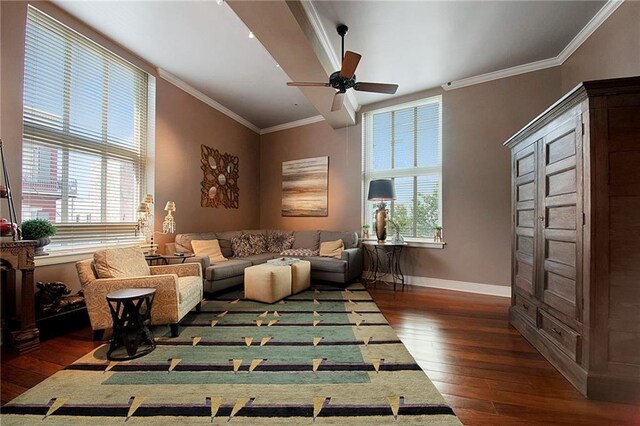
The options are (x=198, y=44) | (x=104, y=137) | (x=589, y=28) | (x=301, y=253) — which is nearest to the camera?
(x=589, y=28)

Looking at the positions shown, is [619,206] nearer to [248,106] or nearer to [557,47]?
[557,47]

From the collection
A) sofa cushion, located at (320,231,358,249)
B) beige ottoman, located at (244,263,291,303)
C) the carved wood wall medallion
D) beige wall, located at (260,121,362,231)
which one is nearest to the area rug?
beige ottoman, located at (244,263,291,303)

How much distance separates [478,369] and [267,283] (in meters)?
2.30

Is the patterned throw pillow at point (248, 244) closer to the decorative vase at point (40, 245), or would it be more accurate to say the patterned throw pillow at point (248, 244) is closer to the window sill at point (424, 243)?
the window sill at point (424, 243)

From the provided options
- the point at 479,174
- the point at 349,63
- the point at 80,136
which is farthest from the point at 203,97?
the point at 479,174

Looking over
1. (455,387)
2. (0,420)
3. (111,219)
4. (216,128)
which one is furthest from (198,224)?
(455,387)

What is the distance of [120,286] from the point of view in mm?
2301

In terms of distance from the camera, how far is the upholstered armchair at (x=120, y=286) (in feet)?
7.50

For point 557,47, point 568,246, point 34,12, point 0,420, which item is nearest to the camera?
point 0,420

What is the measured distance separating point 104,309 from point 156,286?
1.48 feet

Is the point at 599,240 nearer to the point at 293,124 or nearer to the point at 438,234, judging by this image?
the point at 438,234

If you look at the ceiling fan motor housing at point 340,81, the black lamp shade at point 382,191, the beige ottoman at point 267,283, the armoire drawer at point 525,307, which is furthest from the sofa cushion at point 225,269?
the armoire drawer at point 525,307

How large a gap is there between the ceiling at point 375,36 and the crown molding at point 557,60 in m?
0.07

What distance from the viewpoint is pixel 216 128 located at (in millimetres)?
4891
